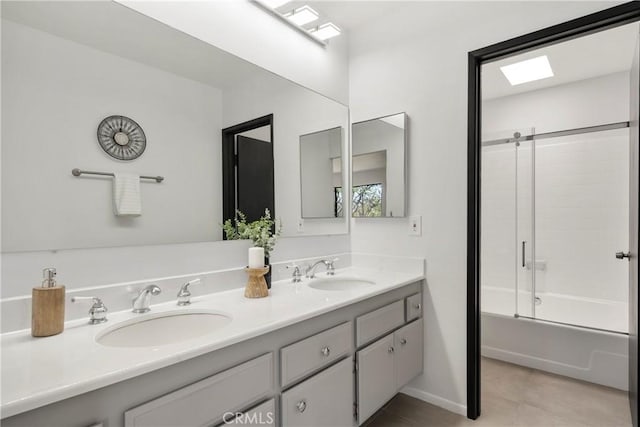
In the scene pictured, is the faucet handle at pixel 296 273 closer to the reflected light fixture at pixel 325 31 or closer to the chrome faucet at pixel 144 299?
the chrome faucet at pixel 144 299

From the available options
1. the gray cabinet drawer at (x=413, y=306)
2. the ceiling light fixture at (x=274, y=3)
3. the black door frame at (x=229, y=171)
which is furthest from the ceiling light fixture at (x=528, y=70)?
the black door frame at (x=229, y=171)

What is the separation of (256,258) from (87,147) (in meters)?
0.76

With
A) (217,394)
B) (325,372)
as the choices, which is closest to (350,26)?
(325,372)

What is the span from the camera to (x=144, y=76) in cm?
137

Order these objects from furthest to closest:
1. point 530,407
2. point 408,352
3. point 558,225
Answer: point 558,225 < point 530,407 < point 408,352

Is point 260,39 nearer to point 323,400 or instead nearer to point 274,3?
point 274,3

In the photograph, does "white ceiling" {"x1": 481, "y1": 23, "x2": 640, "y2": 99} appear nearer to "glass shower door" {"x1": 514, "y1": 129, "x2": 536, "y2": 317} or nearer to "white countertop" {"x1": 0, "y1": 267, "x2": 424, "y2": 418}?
"glass shower door" {"x1": 514, "y1": 129, "x2": 536, "y2": 317}

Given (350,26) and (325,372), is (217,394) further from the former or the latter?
(350,26)

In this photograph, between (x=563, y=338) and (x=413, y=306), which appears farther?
(x=563, y=338)

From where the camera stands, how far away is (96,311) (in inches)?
45.1

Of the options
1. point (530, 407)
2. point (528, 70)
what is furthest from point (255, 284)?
point (528, 70)

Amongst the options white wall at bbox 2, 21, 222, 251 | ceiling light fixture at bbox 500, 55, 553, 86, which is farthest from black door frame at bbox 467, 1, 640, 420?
white wall at bbox 2, 21, 222, 251

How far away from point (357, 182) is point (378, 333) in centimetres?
105

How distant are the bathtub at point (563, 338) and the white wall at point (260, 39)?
2.15 m
